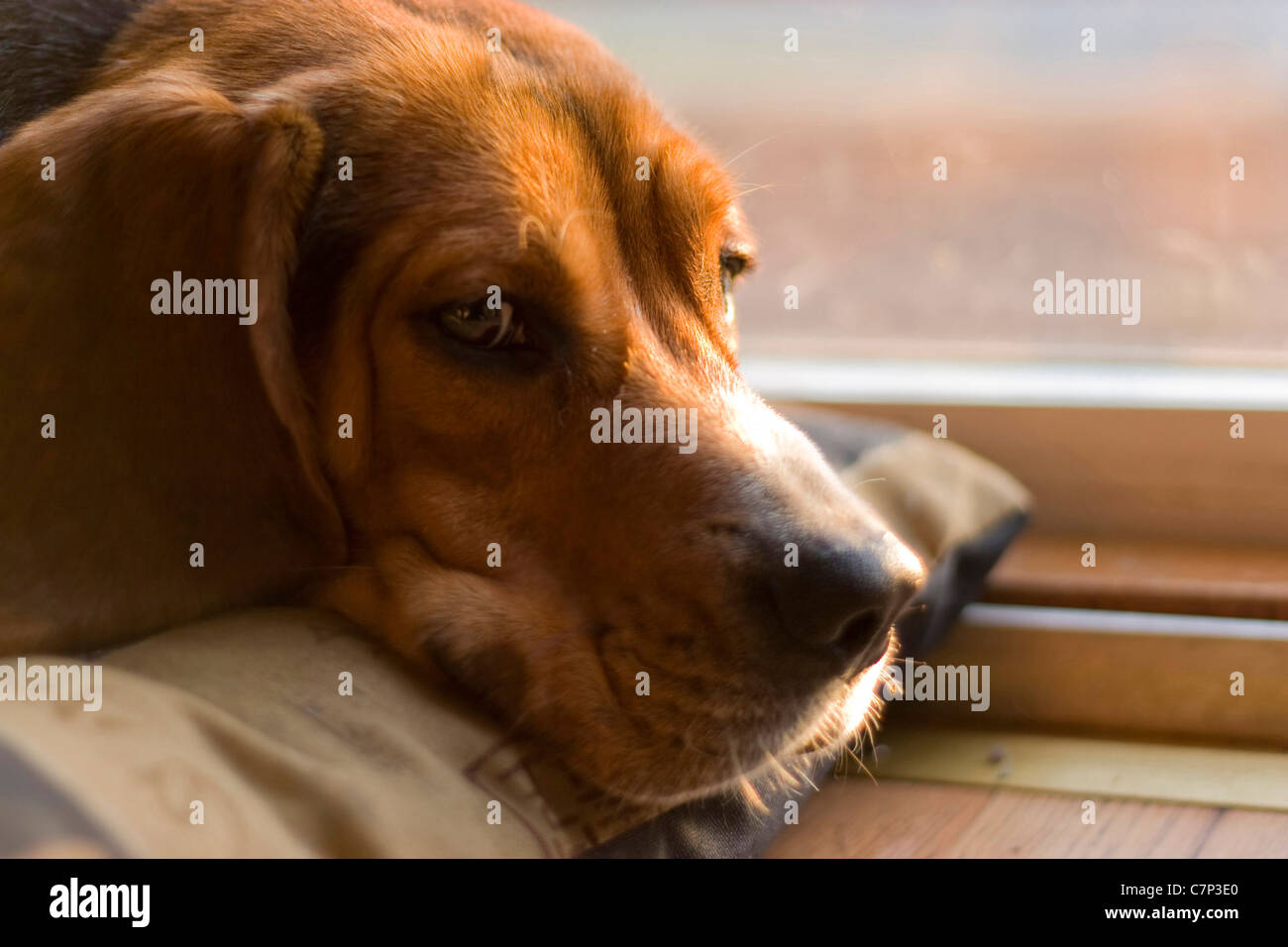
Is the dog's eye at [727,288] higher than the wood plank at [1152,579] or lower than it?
higher

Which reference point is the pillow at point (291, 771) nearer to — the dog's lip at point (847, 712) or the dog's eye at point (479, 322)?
the dog's lip at point (847, 712)

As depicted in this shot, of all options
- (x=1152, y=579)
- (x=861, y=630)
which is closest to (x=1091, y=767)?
(x=1152, y=579)

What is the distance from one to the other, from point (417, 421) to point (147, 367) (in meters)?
0.30

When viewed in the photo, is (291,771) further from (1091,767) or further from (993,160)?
(993,160)

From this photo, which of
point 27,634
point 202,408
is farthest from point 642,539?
point 27,634

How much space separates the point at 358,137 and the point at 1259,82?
206 cm

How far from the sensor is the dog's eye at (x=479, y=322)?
4.74 ft

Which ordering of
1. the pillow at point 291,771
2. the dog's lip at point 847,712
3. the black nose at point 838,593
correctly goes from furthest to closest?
the dog's lip at point 847,712
the black nose at point 838,593
the pillow at point 291,771

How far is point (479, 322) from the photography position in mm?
1452

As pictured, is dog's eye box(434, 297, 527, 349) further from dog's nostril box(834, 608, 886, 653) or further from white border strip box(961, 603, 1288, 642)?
white border strip box(961, 603, 1288, 642)

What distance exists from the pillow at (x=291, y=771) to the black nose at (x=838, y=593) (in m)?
0.28

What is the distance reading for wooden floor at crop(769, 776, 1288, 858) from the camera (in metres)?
1.62

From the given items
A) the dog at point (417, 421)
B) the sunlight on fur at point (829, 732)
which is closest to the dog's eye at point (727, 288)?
the dog at point (417, 421)

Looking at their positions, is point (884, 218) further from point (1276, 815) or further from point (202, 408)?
point (202, 408)
